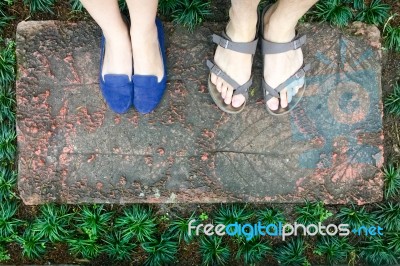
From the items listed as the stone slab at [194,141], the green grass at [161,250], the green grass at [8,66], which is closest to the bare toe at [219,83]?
the stone slab at [194,141]

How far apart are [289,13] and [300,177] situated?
3.19ft

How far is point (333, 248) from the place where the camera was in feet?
8.30

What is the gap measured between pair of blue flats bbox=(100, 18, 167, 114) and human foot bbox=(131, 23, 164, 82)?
0.04m

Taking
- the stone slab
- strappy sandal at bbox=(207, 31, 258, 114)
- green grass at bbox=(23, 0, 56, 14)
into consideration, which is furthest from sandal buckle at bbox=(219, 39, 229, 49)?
green grass at bbox=(23, 0, 56, 14)

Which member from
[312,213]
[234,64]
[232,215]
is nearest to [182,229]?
[232,215]

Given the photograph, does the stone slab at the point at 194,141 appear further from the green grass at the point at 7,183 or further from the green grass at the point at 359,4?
the green grass at the point at 359,4

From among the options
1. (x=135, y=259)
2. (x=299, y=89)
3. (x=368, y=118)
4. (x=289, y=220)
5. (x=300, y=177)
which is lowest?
(x=135, y=259)

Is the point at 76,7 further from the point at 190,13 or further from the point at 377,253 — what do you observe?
the point at 377,253

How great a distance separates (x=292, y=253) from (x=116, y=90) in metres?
1.43

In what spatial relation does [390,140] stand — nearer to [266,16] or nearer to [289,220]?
[289,220]

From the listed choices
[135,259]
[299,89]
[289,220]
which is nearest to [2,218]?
[135,259]

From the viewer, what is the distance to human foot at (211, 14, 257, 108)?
7.22 feet

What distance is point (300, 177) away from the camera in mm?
2473

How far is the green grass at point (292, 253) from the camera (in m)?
2.53
